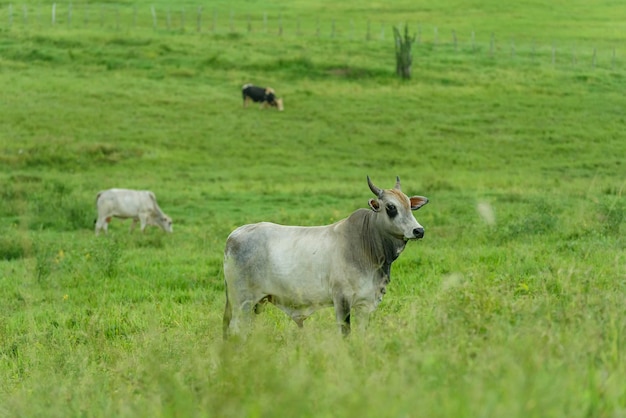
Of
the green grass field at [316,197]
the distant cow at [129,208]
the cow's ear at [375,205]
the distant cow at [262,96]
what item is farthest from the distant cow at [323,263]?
the distant cow at [262,96]

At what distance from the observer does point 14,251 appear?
16.1 metres

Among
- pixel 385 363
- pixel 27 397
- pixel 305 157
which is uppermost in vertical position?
pixel 385 363

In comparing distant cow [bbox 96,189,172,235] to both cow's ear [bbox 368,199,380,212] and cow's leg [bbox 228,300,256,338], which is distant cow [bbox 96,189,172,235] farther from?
cow's ear [bbox 368,199,380,212]

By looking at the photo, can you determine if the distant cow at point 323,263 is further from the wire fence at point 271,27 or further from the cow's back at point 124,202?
the wire fence at point 271,27

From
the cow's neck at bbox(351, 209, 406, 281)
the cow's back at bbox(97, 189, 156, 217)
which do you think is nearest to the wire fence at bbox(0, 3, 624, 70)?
the cow's back at bbox(97, 189, 156, 217)

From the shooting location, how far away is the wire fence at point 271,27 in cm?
4875

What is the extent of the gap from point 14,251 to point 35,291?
429cm

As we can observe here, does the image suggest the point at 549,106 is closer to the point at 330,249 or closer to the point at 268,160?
the point at 268,160

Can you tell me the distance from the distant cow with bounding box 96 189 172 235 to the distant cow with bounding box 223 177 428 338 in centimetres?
1254

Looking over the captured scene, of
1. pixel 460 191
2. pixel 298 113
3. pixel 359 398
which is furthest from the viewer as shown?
pixel 298 113

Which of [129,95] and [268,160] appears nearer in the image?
[268,160]

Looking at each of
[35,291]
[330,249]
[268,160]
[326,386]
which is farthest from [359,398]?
[268,160]

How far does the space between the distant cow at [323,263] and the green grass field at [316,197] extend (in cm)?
27

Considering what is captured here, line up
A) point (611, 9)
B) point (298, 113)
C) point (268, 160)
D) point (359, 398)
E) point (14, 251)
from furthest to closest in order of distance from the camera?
point (611, 9) → point (298, 113) → point (268, 160) → point (14, 251) → point (359, 398)
